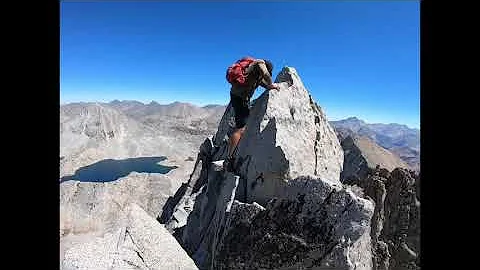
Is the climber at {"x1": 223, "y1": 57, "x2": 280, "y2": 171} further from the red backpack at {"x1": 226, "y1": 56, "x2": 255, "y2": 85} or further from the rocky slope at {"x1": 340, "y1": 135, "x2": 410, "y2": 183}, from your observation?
the rocky slope at {"x1": 340, "y1": 135, "x2": 410, "y2": 183}

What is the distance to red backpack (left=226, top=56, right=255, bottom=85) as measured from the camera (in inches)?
349

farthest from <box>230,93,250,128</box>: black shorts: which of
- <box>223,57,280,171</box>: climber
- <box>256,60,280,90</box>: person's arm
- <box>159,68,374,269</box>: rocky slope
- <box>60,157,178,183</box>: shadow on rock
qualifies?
<box>60,157,178,183</box>: shadow on rock

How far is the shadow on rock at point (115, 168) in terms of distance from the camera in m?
67.6

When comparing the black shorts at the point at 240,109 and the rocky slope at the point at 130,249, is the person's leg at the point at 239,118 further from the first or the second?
the rocky slope at the point at 130,249

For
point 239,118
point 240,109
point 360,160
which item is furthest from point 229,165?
point 360,160

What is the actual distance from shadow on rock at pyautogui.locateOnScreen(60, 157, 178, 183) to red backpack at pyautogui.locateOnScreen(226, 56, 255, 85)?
58.2 m

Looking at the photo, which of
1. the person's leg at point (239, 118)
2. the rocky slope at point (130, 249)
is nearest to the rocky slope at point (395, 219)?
the person's leg at point (239, 118)

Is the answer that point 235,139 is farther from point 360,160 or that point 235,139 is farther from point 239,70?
point 360,160

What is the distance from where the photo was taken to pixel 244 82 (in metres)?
9.11

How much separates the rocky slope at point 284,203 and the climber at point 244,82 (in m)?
0.35
